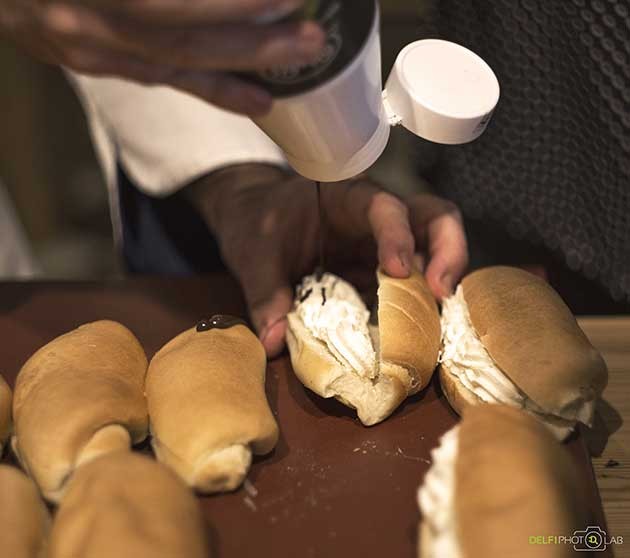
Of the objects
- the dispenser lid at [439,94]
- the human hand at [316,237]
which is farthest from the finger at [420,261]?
the dispenser lid at [439,94]

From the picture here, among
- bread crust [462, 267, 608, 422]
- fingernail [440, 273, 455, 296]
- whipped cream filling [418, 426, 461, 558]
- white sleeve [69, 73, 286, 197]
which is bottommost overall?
white sleeve [69, 73, 286, 197]

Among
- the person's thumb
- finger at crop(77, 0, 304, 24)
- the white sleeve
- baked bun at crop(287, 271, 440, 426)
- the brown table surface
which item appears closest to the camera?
finger at crop(77, 0, 304, 24)

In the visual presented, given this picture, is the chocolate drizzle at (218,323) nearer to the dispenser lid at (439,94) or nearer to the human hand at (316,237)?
the human hand at (316,237)

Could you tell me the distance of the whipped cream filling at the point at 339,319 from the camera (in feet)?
2.74

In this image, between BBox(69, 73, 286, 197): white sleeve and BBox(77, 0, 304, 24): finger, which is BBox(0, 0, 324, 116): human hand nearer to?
BBox(77, 0, 304, 24): finger

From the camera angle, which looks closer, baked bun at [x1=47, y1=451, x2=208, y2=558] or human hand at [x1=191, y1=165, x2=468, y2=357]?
baked bun at [x1=47, y1=451, x2=208, y2=558]

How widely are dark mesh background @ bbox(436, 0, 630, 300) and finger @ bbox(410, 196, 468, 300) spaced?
0.54 ft

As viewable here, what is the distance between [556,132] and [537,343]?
1.29ft

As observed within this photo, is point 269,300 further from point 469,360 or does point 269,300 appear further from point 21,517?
point 21,517

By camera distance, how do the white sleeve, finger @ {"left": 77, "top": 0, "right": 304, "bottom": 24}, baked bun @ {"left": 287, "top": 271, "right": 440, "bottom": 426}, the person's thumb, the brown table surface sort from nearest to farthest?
finger @ {"left": 77, "top": 0, "right": 304, "bottom": 24}, the brown table surface, baked bun @ {"left": 287, "top": 271, "right": 440, "bottom": 426}, the person's thumb, the white sleeve

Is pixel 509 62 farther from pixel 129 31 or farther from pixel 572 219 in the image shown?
pixel 129 31

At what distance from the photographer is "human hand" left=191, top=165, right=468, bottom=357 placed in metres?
0.94

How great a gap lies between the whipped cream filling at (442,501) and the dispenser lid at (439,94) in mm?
284

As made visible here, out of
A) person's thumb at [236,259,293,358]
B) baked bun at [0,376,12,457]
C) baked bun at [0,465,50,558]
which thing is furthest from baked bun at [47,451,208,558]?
person's thumb at [236,259,293,358]
